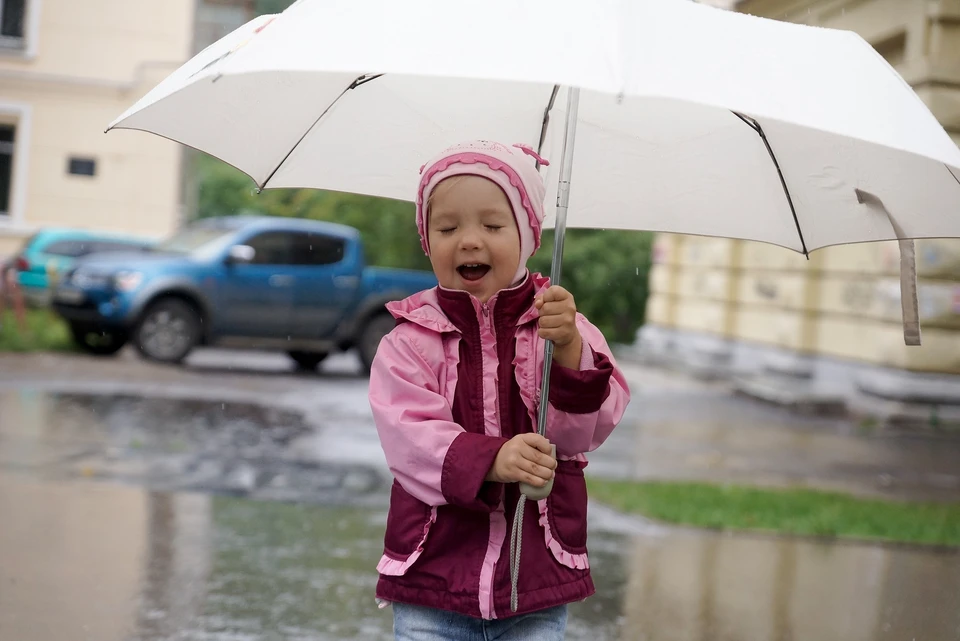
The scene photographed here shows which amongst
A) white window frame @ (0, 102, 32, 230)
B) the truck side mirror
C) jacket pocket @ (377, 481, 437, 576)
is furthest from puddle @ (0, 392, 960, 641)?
white window frame @ (0, 102, 32, 230)

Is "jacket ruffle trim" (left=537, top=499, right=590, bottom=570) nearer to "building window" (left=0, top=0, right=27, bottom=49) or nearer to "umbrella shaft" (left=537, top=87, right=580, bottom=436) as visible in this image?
"umbrella shaft" (left=537, top=87, right=580, bottom=436)

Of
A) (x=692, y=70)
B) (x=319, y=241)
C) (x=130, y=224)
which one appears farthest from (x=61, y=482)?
(x=130, y=224)

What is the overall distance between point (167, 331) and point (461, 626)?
12.0m

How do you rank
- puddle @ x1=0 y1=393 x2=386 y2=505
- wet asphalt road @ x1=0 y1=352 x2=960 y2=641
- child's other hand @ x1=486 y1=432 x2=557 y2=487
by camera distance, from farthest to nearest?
puddle @ x1=0 y1=393 x2=386 y2=505
wet asphalt road @ x1=0 y1=352 x2=960 y2=641
child's other hand @ x1=486 y1=432 x2=557 y2=487

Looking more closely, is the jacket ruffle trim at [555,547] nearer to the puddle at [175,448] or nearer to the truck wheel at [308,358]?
the puddle at [175,448]

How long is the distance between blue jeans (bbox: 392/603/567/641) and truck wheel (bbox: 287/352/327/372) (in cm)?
1298

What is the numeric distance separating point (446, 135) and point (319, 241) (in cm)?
1178

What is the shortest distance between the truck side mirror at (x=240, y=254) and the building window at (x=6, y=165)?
886cm

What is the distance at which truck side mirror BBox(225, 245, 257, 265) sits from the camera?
47.4ft

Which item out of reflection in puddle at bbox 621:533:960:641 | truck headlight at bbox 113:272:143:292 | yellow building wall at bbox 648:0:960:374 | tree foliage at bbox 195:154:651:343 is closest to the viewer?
reflection in puddle at bbox 621:533:960:641

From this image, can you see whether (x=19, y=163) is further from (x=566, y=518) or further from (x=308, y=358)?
(x=566, y=518)

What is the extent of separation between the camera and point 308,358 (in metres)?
15.4

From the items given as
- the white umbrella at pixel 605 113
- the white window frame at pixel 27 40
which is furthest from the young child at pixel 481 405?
the white window frame at pixel 27 40

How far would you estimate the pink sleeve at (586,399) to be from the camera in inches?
96.6
